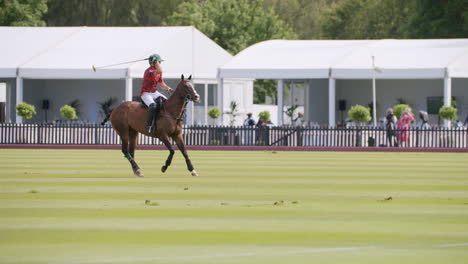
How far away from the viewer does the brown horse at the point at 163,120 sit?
18.8 metres

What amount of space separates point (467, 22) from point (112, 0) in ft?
94.3

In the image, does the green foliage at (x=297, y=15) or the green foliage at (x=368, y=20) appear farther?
the green foliage at (x=297, y=15)

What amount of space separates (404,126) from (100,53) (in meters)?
13.3

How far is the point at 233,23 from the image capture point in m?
65.9

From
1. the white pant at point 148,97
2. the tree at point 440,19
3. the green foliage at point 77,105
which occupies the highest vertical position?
the tree at point 440,19

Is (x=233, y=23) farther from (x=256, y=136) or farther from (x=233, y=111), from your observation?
(x=256, y=136)

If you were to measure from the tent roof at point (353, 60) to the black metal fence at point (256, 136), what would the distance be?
4200 mm

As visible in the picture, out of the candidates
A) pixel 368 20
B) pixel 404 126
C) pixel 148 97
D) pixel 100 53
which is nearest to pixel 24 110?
pixel 100 53

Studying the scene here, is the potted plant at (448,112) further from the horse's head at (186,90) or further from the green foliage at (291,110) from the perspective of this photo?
the horse's head at (186,90)

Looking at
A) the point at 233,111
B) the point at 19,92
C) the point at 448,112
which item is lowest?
the point at 448,112

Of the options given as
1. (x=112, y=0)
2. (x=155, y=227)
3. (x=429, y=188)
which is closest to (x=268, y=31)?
(x=112, y=0)

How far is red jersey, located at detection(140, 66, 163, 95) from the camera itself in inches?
745

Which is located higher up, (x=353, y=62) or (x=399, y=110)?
(x=353, y=62)

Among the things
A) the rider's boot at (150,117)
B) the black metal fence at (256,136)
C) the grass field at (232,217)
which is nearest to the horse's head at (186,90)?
the rider's boot at (150,117)
